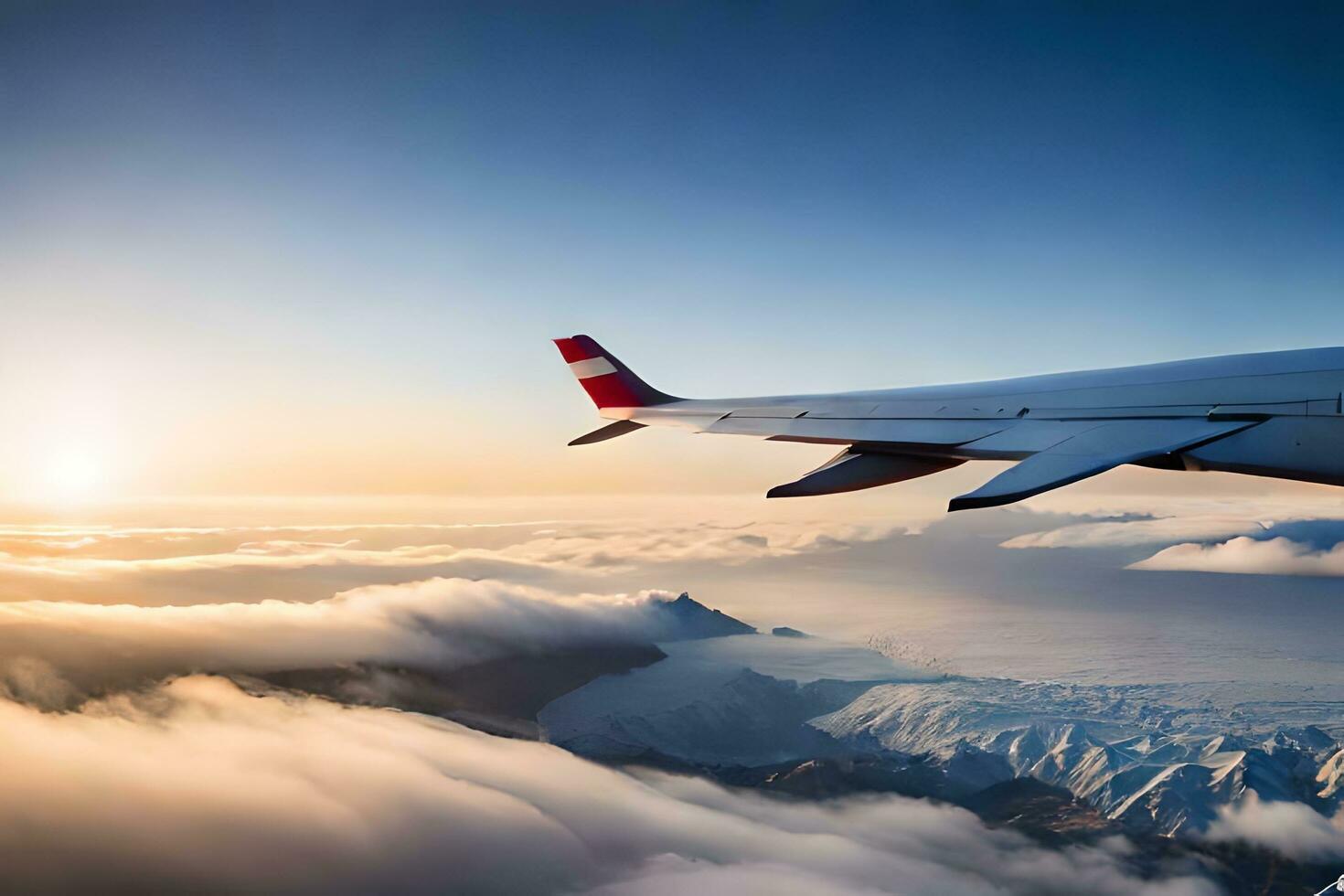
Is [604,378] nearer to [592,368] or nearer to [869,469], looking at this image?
[592,368]

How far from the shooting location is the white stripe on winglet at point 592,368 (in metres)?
15.6

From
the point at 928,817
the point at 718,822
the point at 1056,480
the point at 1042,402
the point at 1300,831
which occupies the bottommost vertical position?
the point at 1300,831

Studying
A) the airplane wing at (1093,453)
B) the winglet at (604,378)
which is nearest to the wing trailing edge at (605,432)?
A: the winglet at (604,378)

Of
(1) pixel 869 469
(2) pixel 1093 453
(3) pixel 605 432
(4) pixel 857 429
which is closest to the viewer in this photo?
(2) pixel 1093 453

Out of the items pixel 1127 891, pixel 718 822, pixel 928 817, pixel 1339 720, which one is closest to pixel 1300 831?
pixel 1339 720

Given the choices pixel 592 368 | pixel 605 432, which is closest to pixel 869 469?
pixel 605 432

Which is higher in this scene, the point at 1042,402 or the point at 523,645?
the point at 1042,402

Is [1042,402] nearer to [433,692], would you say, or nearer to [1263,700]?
[433,692]

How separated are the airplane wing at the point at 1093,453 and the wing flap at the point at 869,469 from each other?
6.81 ft

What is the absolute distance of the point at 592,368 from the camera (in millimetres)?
15750

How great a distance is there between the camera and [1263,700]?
606 ft

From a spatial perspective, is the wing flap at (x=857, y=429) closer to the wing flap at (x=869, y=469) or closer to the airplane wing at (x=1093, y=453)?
the wing flap at (x=869, y=469)

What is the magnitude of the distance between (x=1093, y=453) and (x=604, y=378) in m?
10.3

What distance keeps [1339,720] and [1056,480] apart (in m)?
269
